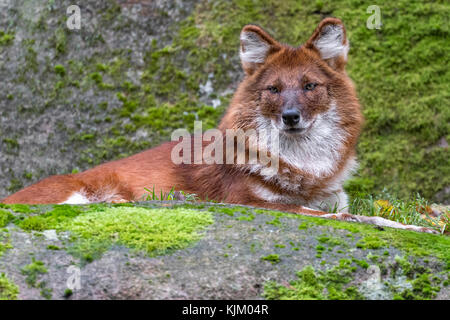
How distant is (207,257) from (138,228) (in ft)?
1.80

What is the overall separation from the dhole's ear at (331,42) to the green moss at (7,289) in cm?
379

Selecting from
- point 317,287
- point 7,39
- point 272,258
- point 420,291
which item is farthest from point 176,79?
point 420,291

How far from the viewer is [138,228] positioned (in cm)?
387

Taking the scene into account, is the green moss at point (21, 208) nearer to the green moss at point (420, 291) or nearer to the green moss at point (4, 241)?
the green moss at point (4, 241)

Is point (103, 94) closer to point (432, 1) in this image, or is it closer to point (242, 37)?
point (242, 37)

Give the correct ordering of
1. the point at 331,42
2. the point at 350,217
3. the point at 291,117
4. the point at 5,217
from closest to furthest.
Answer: the point at 5,217 < the point at 350,217 < the point at 291,117 < the point at 331,42

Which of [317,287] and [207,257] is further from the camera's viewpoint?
[207,257]

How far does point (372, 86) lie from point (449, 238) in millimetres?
3951

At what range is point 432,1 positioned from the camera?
8.05m

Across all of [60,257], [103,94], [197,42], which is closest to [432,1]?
[197,42]

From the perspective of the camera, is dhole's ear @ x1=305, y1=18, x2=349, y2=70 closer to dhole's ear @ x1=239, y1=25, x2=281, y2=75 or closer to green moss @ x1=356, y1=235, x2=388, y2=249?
dhole's ear @ x1=239, y1=25, x2=281, y2=75

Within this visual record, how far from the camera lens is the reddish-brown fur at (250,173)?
18.5ft

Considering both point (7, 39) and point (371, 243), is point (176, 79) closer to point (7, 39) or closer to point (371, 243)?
point (7, 39)

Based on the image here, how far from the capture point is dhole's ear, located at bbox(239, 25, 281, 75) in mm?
5926
